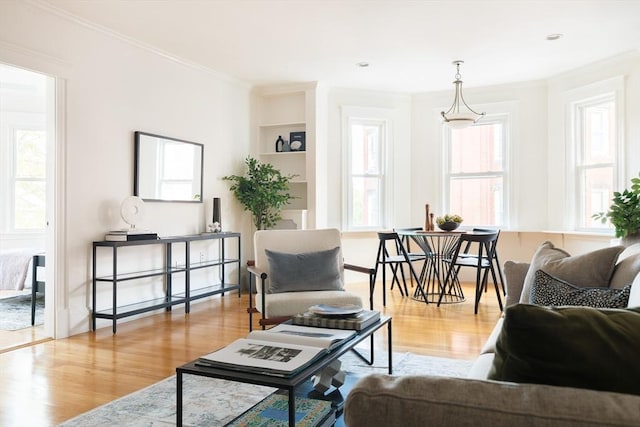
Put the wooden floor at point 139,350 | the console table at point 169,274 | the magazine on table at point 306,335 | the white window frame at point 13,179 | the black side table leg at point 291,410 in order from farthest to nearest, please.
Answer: the white window frame at point 13,179 < the console table at point 169,274 < the wooden floor at point 139,350 < the magazine on table at point 306,335 < the black side table leg at point 291,410

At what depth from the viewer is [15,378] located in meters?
2.97

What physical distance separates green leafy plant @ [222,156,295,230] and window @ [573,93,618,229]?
370cm

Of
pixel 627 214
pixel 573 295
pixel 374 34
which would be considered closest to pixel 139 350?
pixel 573 295

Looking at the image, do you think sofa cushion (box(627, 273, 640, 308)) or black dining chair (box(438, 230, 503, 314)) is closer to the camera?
sofa cushion (box(627, 273, 640, 308))

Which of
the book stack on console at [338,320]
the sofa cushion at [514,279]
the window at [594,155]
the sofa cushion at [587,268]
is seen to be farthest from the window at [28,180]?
the window at [594,155]

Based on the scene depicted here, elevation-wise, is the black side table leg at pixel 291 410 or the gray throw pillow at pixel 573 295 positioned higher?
the gray throw pillow at pixel 573 295

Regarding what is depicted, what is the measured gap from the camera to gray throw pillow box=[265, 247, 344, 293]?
11.7 feet

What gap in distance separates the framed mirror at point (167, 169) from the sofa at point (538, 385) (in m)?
4.28

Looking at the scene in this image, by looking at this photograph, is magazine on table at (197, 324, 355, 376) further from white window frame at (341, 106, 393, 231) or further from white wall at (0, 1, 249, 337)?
white window frame at (341, 106, 393, 231)

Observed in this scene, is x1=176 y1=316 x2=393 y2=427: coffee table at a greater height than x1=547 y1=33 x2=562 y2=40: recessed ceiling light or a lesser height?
lesser

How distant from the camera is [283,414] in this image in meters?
2.05

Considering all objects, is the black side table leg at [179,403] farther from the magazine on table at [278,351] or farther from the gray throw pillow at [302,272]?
the gray throw pillow at [302,272]

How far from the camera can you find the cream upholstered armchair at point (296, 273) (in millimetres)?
3305

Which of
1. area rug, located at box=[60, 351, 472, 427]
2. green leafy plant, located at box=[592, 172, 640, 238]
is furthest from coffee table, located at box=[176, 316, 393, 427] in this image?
green leafy plant, located at box=[592, 172, 640, 238]
